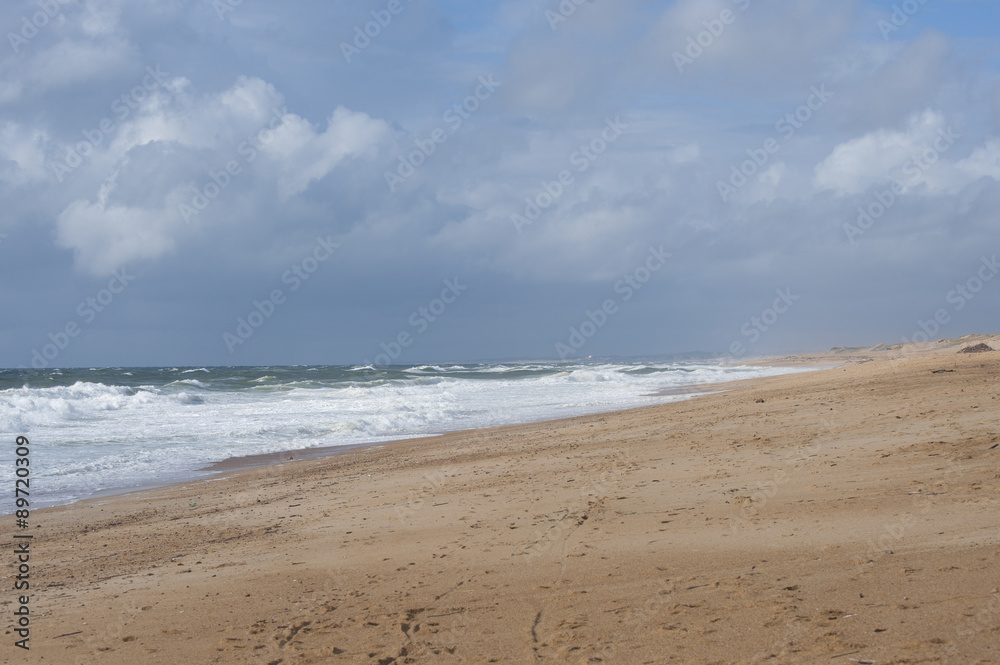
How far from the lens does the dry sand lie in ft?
14.3

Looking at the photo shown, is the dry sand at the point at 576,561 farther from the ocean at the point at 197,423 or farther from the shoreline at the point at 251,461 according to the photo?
the ocean at the point at 197,423

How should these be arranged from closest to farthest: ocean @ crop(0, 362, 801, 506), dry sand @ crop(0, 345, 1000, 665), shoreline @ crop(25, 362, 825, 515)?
1. dry sand @ crop(0, 345, 1000, 665)
2. shoreline @ crop(25, 362, 825, 515)
3. ocean @ crop(0, 362, 801, 506)

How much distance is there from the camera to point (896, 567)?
199 inches

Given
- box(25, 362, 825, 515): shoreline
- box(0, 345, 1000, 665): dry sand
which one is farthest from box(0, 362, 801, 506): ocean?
box(0, 345, 1000, 665): dry sand

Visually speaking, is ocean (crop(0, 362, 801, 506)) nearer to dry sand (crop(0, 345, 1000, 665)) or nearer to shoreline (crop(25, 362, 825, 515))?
shoreline (crop(25, 362, 825, 515))

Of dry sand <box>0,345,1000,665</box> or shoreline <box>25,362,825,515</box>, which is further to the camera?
Result: shoreline <box>25,362,825,515</box>

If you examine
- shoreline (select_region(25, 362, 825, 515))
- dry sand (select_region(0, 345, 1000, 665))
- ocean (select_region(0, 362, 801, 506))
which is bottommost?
dry sand (select_region(0, 345, 1000, 665))

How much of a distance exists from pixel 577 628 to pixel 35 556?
6260mm

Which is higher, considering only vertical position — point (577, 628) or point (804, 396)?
point (804, 396)

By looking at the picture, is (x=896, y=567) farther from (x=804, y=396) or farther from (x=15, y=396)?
(x=15, y=396)

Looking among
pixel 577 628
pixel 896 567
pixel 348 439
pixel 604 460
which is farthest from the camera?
pixel 348 439

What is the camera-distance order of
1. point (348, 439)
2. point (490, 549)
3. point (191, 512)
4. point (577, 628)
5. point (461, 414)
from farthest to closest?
point (461, 414), point (348, 439), point (191, 512), point (490, 549), point (577, 628)

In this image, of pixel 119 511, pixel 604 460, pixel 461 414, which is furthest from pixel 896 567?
pixel 461 414

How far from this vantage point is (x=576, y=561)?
19.6 ft
